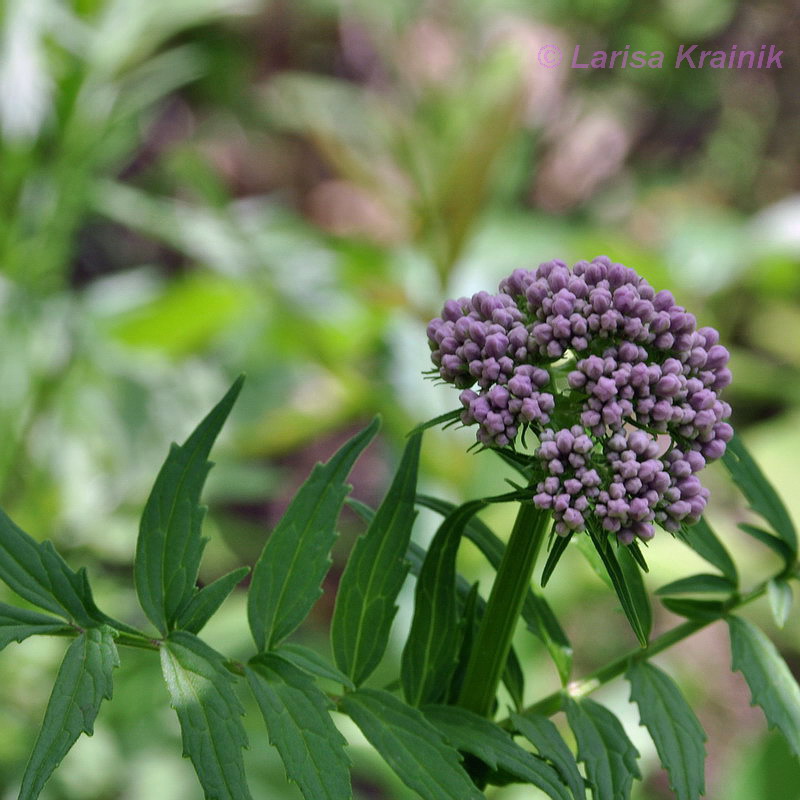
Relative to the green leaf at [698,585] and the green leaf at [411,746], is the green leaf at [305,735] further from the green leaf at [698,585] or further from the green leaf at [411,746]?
the green leaf at [698,585]

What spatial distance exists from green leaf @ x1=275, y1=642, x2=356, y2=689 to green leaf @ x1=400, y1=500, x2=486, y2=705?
5 centimetres

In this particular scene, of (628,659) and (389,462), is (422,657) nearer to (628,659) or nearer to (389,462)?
(628,659)

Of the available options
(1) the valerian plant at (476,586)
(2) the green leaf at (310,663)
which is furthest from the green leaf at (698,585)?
(2) the green leaf at (310,663)

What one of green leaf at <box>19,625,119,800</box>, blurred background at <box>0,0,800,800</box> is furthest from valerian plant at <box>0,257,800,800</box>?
blurred background at <box>0,0,800,800</box>

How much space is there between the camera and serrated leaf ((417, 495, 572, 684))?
0.68m

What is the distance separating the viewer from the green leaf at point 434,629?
2.11 feet

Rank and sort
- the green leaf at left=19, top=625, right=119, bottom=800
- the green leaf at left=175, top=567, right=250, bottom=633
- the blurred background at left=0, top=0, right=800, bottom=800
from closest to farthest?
the green leaf at left=19, top=625, right=119, bottom=800
the green leaf at left=175, top=567, right=250, bottom=633
the blurred background at left=0, top=0, right=800, bottom=800

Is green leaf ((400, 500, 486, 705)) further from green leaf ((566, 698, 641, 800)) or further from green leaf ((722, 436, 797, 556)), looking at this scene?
green leaf ((722, 436, 797, 556))

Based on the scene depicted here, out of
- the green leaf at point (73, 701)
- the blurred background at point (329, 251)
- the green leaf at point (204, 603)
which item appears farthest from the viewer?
the blurred background at point (329, 251)

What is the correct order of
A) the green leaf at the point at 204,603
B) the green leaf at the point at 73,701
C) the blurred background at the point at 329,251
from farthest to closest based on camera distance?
1. the blurred background at the point at 329,251
2. the green leaf at the point at 204,603
3. the green leaf at the point at 73,701

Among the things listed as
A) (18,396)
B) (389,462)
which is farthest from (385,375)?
(18,396)

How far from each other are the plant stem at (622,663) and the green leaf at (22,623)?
1.00ft

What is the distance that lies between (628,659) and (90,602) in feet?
1.18

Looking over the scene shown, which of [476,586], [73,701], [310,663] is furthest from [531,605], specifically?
[73,701]
